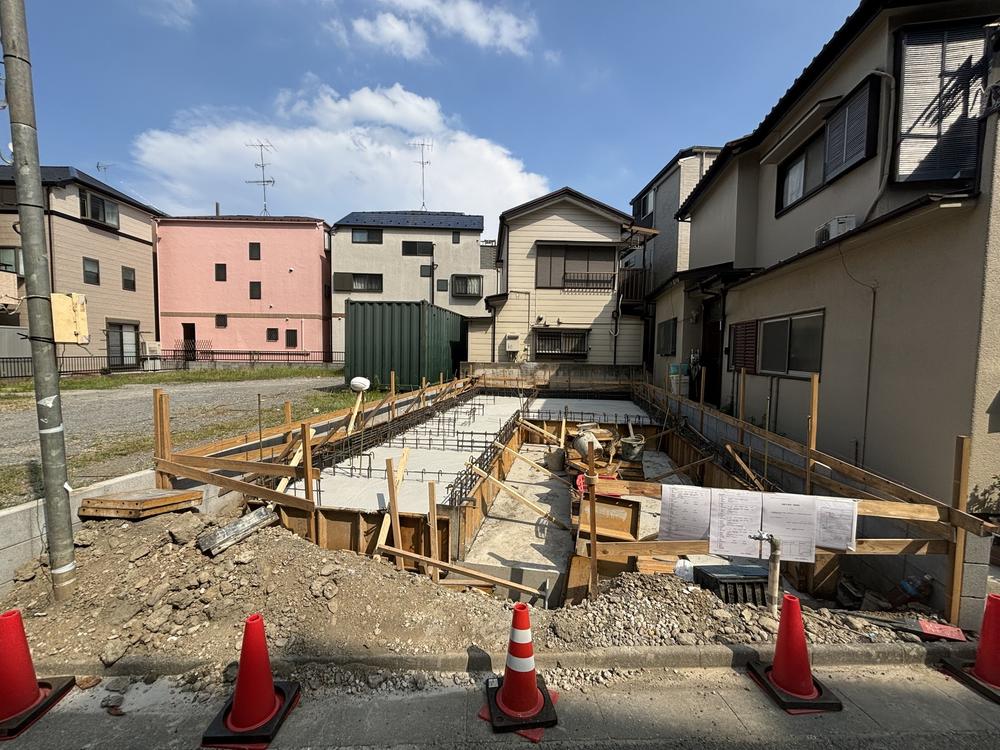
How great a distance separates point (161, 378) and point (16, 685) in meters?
21.1

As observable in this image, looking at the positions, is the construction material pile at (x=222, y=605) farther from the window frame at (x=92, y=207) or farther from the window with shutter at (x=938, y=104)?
the window frame at (x=92, y=207)

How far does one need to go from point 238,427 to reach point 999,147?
11.4 m

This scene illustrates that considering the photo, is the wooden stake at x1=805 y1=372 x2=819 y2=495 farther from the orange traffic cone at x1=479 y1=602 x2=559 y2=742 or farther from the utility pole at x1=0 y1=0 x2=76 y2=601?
the utility pole at x1=0 y1=0 x2=76 y2=601

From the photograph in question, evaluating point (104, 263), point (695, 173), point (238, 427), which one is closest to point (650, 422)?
point (238, 427)

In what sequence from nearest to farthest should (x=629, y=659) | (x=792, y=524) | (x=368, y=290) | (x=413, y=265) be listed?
(x=629, y=659) < (x=792, y=524) < (x=368, y=290) < (x=413, y=265)

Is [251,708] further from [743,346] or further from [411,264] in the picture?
[411,264]

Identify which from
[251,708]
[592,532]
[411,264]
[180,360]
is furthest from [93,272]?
[592,532]

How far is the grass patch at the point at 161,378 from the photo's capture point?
15.4m

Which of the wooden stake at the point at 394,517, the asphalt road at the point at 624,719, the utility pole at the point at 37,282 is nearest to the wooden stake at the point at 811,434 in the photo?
the asphalt road at the point at 624,719

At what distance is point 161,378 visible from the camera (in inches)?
765

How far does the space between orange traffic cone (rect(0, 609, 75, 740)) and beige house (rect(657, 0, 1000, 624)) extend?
615 centimetres

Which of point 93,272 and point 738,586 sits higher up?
point 93,272

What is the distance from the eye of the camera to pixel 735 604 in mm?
3424

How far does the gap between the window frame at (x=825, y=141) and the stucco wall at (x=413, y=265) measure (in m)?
20.0
